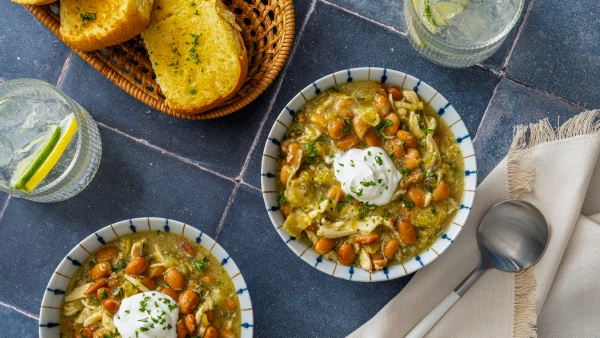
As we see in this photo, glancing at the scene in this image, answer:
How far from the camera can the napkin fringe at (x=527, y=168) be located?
3695 millimetres

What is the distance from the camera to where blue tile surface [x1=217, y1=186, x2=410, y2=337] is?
3.82m

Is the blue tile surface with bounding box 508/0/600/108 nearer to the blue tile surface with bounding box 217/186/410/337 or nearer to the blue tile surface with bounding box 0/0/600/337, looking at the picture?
the blue tile surface with bounding box 0/0/600/337

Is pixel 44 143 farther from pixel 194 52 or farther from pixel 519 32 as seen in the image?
pixel 519 32

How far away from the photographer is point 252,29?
3.84m

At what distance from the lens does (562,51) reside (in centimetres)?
388

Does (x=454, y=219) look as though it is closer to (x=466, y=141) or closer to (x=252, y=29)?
(x=466, y=141)

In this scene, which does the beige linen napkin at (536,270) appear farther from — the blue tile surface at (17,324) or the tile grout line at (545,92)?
the blue tile surface at (17,324)

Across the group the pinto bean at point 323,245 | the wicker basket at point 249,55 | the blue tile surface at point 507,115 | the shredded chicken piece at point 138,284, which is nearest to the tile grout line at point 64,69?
the wicker basket at point 249,55

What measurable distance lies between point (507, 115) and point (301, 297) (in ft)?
5.84

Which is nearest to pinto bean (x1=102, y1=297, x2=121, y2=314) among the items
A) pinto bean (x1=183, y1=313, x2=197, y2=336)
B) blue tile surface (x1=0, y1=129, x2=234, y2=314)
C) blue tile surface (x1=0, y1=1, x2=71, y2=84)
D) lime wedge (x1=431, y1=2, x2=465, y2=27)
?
pinto bean (x1=183, y1=313, x2=197, y2=336)

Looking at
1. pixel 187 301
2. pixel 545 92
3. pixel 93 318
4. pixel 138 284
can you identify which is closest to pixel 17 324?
pixel 93 318

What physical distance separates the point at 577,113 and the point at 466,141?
987mm

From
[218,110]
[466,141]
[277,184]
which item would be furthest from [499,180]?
[218,110]

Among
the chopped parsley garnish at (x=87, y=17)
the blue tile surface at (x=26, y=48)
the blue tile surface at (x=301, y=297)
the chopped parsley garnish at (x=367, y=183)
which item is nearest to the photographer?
the chopped parsley garnish at (x=367, y=183)
